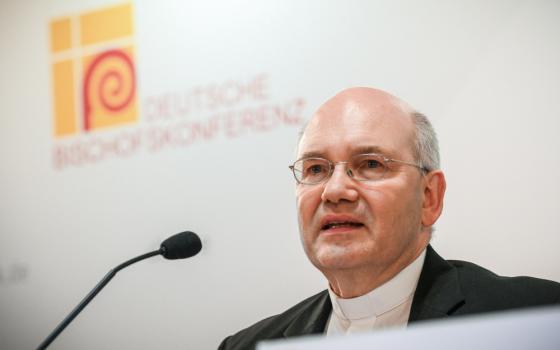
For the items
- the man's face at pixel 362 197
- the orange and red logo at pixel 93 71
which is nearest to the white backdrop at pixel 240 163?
the orange and red logo at pixel 93 71

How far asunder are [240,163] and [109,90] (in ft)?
2.82

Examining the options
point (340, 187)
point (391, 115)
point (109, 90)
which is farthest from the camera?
point (109, 90)

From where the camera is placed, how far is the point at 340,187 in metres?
2.12

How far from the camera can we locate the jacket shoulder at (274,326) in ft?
7.82

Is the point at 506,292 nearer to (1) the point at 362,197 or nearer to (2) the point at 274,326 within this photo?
(1) the point at 362,197

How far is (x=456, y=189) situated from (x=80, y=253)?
1838mm

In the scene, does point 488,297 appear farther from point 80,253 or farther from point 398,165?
point 80,253

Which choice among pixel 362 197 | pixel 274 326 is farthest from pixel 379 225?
pixel 274 326

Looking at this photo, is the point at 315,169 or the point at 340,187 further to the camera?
the point at 315,169

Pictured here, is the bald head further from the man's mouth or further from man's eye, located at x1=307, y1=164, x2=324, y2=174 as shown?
the man's mouth

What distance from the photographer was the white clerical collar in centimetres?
216

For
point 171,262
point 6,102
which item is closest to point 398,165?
point 171,262

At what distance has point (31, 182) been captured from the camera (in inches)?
136

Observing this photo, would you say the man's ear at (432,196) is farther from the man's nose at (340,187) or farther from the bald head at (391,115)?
the man's nose at (340,187)
